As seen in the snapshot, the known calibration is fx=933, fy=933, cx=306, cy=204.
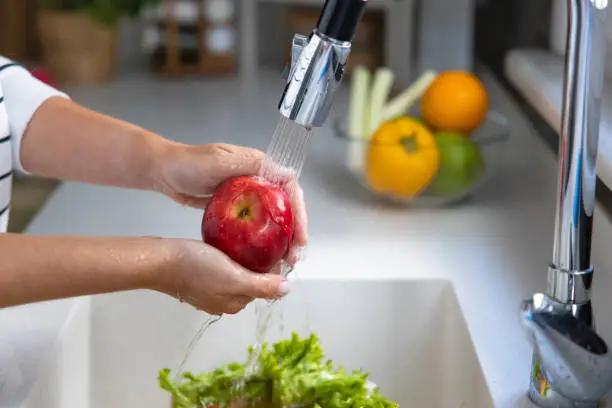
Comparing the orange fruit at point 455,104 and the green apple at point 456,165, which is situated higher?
the orange fruit at point 455,104

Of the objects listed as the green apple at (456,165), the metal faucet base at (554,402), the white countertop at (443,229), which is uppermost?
the green apple at (456,165)

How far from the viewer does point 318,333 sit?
3.27 feet

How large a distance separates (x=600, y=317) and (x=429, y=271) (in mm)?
199

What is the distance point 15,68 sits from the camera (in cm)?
92

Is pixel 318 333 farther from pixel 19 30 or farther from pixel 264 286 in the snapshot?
pixel 19 30

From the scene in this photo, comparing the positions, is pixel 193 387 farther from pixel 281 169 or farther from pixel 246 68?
pixel 246 68

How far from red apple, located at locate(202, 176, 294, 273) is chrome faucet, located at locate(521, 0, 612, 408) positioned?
200mm

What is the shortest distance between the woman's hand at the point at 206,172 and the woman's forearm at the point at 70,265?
0.16 metres

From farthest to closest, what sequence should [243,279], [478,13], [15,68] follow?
[478,13]
[15,68]
[243,279]

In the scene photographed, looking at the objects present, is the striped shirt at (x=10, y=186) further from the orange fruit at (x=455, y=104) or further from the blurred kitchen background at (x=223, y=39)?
the blurred kitchen background at (x=223, y=39)

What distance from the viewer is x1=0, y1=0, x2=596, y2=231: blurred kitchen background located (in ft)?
5.32

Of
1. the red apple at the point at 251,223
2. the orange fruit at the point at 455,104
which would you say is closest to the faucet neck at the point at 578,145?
the red apple at the point at 251,223

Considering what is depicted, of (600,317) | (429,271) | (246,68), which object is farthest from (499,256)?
(246,68)

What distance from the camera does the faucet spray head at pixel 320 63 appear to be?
590mm
